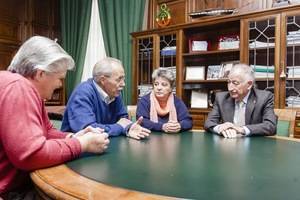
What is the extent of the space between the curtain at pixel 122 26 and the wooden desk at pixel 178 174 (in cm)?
263

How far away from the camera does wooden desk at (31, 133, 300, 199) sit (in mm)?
787

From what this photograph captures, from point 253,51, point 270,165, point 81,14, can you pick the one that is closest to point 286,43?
point 253,51

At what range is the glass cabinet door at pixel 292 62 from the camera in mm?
2738

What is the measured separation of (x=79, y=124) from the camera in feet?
5.60

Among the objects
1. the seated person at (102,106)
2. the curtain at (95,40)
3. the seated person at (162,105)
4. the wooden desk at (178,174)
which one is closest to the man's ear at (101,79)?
the seated person at (102,106)

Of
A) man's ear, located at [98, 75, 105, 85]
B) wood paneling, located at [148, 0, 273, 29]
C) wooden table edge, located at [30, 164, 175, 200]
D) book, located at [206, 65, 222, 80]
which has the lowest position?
wooden table edge, located at [30, 164, 175, 200]

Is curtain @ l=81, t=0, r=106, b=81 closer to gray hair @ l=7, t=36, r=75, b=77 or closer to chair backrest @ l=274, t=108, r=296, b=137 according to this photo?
chair backrest @ l=274, t=108, r=296, b=137

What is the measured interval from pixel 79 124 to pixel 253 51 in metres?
1.97

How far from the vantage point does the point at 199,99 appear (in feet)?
11.4

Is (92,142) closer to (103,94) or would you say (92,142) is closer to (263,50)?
(103,94)

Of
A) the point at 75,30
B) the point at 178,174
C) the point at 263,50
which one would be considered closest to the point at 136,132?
the point at 178,174

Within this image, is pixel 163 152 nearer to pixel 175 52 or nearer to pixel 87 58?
pixel 175 52

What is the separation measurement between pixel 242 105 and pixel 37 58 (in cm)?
158

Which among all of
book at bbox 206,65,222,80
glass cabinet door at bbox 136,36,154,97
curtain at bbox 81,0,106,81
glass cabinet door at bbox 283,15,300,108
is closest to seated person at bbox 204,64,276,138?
glass cabinet door at bbox 283,15,300,108
